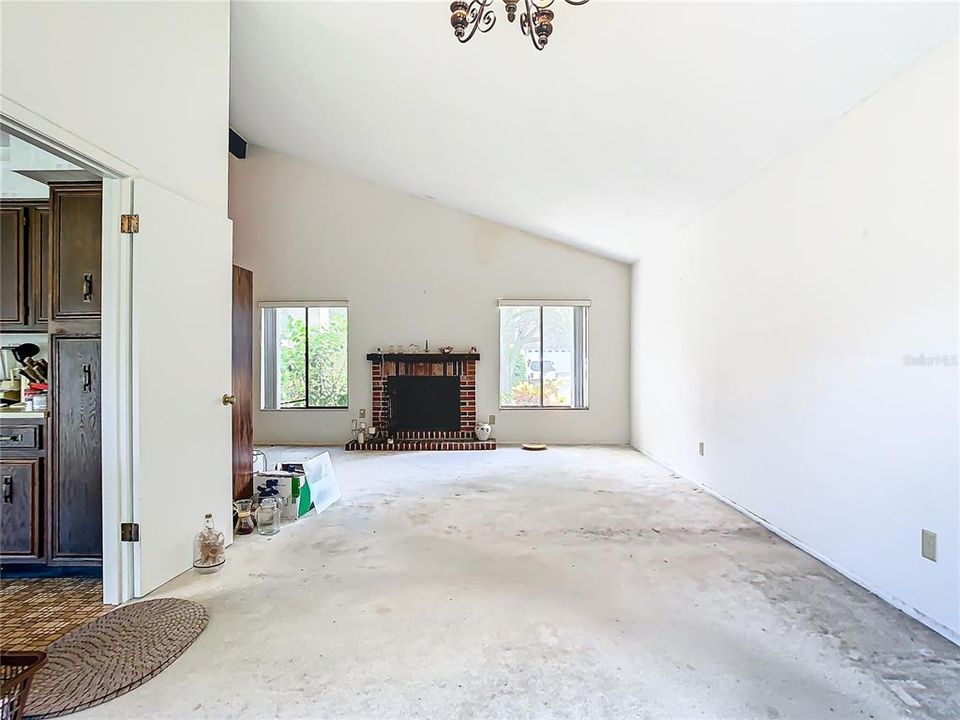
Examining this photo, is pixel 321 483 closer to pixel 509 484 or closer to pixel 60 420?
pixel 509 484

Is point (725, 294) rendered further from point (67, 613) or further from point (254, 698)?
point (67, 613)

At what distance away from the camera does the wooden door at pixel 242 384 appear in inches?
144

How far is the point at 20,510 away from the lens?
8.85 feet

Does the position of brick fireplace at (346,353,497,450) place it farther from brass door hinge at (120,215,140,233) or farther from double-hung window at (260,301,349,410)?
brass door hinge at (120,215,140,233)

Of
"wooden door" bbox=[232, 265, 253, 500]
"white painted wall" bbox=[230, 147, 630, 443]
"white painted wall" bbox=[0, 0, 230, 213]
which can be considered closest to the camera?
"white painted wall" bbox=[0, 0, 230, 213]

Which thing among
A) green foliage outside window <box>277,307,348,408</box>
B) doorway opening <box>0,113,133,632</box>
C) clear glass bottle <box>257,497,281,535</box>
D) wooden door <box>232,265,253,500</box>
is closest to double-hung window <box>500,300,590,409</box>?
green foliage outside window <box>277,307,348,408</box>

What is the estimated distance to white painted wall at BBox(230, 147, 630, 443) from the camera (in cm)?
720

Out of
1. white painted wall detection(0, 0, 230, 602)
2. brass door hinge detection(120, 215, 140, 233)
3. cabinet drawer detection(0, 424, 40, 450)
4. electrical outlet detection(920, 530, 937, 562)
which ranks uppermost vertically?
white painted wall detection(0, 0, 230, 602)

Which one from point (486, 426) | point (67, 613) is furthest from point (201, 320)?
point (486, 426)

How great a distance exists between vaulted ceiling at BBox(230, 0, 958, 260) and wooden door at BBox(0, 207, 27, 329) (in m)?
1.94

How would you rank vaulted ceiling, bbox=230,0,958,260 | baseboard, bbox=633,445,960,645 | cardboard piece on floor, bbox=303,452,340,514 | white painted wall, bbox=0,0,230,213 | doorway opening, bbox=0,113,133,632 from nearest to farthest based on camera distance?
white painted wall, bbox=0,0,230,213, baseboard, bbox=633,445,960,645, vaulted ceiling, bbox=230,0,958,260, doorway opening, bbox=0,113,133,632, cardboard piece on floor, bbox=303,452,340,514

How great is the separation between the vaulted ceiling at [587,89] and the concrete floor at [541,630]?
2.44m

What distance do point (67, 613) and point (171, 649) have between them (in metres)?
0.71

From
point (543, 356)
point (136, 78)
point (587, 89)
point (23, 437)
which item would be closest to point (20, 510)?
point (23, 437)
